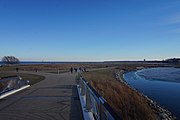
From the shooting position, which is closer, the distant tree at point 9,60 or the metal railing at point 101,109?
the metal railing at point 101,109

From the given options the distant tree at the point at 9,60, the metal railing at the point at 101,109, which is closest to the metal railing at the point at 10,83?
the metal railing at the point at 101,109

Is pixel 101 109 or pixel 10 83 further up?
pixel 101 109

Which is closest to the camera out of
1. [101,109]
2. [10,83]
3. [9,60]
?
[101,109]

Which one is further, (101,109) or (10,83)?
(10,83)

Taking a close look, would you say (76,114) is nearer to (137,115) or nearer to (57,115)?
(57,115)

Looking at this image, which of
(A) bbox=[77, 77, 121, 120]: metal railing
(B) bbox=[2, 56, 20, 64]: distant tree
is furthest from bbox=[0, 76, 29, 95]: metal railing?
(B) bbox=[2, 56, 20, 64]: distant tree

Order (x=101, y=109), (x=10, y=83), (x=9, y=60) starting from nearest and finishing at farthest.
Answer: (x=101, y=109) → (x=10, y=83) → (x=9, y=60)

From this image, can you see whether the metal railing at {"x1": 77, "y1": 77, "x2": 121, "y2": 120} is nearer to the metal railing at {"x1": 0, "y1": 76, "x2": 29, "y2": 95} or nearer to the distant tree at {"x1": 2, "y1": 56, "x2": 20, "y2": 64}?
the metal railing at {"x1": 0, "y1": 76, "x2": 29, "y2": 95}

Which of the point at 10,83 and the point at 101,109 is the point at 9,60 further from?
the point at 101,109

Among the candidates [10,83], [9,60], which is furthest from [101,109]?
[9,60]

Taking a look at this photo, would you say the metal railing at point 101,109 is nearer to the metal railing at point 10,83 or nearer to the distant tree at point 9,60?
the metal railing at point 10,83

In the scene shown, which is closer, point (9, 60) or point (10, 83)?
point (10, 83)

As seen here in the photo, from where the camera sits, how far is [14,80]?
67.2 ft

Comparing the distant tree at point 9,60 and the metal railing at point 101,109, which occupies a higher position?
the distant tree at point 9,60
